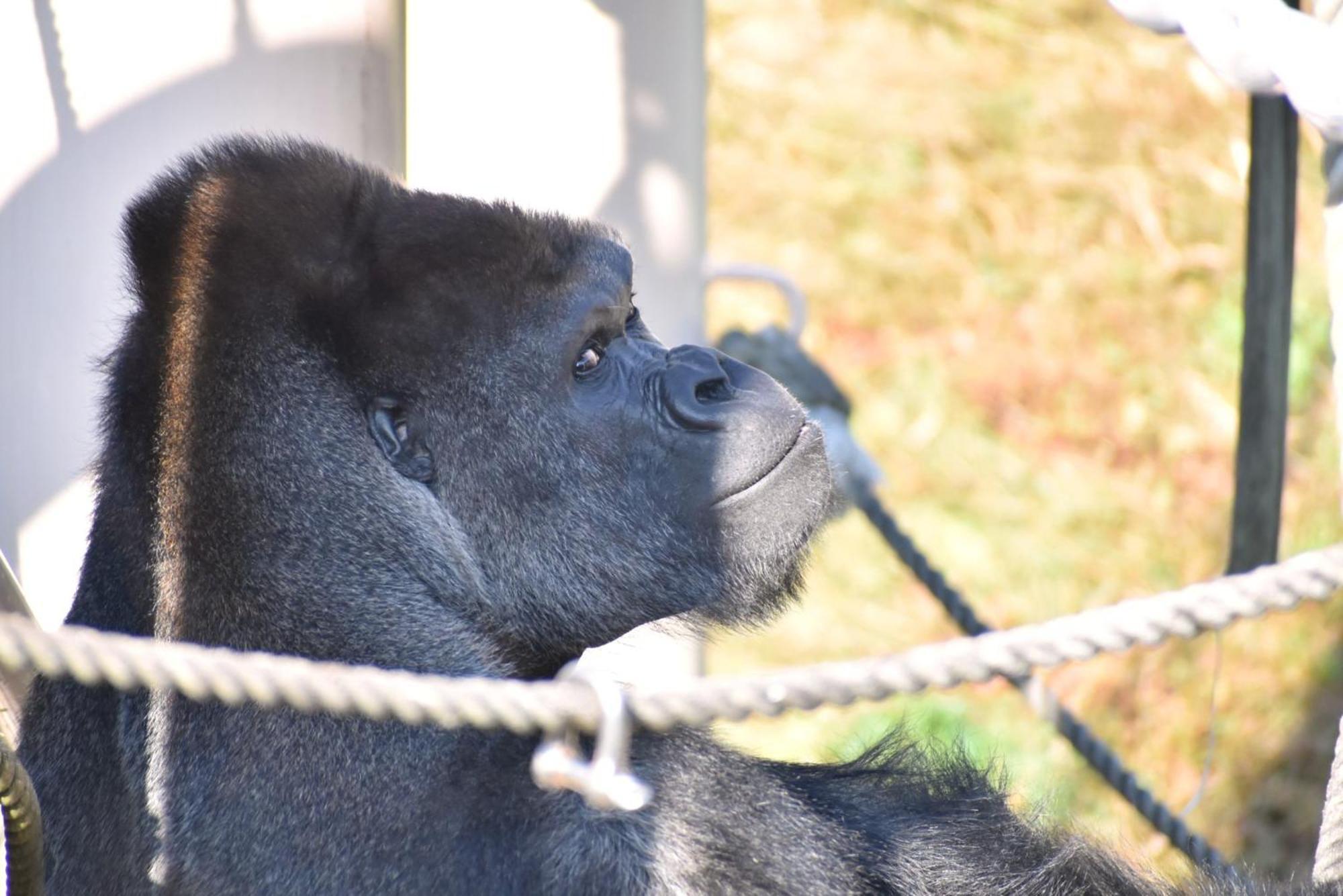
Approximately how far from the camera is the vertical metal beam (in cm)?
319

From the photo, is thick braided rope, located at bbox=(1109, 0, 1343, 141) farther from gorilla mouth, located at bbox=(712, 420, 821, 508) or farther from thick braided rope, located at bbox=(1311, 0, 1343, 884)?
gorilla mouth, located at bbox=(712, 420, 821, 508)

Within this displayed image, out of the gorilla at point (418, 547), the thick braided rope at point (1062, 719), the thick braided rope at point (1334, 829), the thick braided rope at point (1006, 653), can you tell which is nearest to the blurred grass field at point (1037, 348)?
the thick braided rope at point (1062, 719)

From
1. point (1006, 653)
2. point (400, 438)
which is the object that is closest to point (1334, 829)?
point (1006, 653)

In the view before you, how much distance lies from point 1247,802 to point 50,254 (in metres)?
5.07

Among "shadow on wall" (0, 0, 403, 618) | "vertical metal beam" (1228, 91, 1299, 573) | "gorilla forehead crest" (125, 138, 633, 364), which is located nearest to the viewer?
"gorilla forehead crest" (125, 138, 633, 364)

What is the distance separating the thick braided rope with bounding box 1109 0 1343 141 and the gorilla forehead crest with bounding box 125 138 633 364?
121 centimetres

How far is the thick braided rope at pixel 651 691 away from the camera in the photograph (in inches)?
56.9

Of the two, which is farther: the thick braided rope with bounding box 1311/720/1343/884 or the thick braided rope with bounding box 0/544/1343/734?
the thick braided rope with bounding box 1311/720/1343/884

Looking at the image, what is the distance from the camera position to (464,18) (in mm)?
3559

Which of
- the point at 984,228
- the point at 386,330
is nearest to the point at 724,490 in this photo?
the point at 386,330

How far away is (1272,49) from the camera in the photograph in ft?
6.49

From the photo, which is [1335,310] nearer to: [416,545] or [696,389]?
[696,389]

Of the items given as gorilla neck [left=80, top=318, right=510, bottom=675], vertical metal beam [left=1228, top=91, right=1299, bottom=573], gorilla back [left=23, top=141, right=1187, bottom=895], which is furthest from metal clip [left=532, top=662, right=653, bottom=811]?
vertical metal beam [left=1228, top=91, right=1299, bottom=573]

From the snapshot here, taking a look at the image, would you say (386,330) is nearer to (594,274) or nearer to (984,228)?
(594,274)
